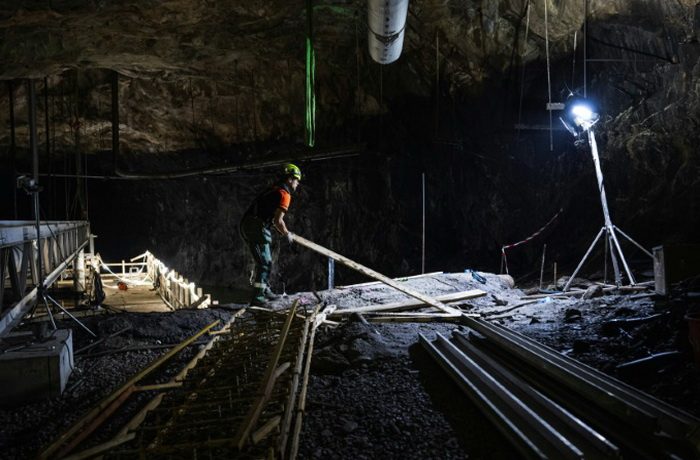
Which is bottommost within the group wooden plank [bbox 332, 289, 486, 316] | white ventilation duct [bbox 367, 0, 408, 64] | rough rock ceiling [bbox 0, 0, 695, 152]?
wooden plank [bbox 332, 289, 486, 316]

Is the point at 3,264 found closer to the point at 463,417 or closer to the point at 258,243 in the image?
the point at 258,243

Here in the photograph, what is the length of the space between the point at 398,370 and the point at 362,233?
11.2 metres

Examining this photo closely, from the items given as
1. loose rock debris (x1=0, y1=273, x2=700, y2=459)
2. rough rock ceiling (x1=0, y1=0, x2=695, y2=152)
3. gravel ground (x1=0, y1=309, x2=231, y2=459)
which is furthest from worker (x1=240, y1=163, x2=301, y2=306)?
rough rock ceiling (x1=0, y1=0, x2=695, y2=152)

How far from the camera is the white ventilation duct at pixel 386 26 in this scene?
6.49 m

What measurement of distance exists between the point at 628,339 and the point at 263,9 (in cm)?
920

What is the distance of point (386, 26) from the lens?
7.07 m

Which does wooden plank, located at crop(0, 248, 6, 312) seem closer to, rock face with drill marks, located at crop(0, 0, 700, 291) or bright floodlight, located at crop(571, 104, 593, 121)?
rock face with drill marks, located at crop(0, 0, 700, 291)

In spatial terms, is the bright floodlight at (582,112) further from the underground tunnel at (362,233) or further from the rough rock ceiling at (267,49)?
the rough rock ceiling at (267,49)

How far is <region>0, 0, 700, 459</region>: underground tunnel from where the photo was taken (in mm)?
3045

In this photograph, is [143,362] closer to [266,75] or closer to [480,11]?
[480,11]

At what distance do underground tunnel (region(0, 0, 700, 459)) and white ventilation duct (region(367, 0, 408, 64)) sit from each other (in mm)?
57

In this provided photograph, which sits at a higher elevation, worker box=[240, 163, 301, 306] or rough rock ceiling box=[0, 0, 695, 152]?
rough rock ceiling box=[0, 0, 695, 152]

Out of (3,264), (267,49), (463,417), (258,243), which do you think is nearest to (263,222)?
(258,243)

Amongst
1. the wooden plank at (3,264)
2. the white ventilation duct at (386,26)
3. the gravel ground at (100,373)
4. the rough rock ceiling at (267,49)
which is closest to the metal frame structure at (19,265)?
the wooden plank at (3,264)
